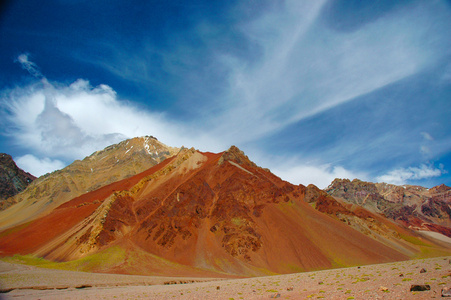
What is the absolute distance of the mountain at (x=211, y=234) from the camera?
56.9 metres

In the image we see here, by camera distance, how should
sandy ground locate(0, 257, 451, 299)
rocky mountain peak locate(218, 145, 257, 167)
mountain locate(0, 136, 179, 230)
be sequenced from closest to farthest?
sandy ground locate(0, 257, 451, 299) < rocky mountain peak locate(218, 145, 257, 167) < mountain locate(0, 136, 179, 230)

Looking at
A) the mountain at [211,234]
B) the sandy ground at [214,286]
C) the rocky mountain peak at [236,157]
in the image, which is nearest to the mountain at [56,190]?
the mountain at [211,234]

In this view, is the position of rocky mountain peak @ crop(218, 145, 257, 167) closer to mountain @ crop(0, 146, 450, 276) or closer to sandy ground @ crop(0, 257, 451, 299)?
mountain @ crop(0, 146, 450, 276)

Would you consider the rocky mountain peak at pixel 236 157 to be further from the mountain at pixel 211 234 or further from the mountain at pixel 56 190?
the mountain at pixel 56 190

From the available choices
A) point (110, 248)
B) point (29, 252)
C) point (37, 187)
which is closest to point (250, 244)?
point (110, 248)

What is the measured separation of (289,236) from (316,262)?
30.1ft

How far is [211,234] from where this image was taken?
67.9 meters

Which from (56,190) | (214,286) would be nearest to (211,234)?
(214,286)

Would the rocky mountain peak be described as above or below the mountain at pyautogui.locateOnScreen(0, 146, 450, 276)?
above

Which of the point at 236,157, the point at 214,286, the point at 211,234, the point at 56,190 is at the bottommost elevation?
the point at 214,286

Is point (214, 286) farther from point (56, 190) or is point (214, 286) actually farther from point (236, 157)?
point (56, 190)

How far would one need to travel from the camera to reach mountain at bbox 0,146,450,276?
56.9 m

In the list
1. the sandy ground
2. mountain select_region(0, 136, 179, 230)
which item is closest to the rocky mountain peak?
the sandy ground

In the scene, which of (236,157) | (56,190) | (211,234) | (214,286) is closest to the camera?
(214,286)
